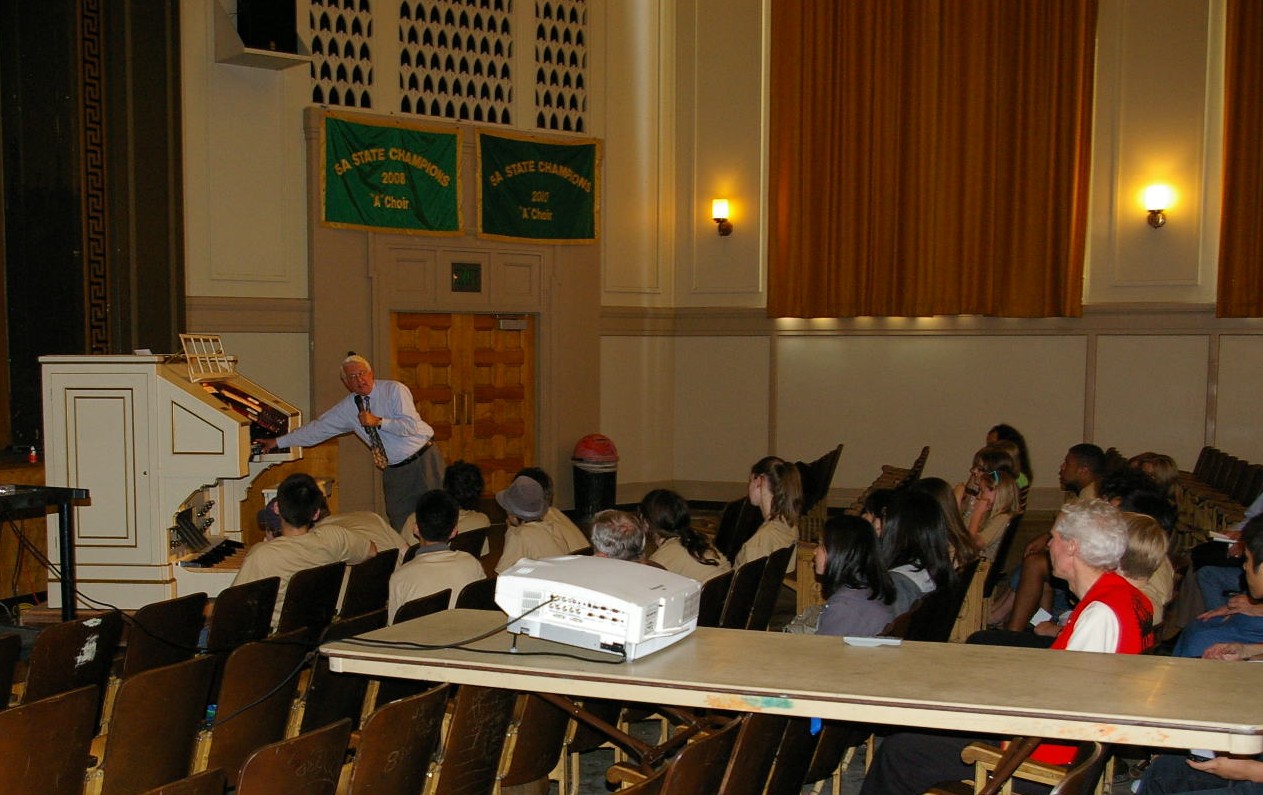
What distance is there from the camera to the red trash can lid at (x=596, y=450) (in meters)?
10.4

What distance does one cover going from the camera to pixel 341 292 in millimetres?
9242

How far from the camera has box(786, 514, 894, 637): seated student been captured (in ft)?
11.9

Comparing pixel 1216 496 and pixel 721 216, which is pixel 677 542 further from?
pixel 721 216

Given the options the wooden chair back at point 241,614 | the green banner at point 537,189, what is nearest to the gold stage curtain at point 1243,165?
the green banner at point 537,189

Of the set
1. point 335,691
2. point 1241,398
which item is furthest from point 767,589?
point 1241,398

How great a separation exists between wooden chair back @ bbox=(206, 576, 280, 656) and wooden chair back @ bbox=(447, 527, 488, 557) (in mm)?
910

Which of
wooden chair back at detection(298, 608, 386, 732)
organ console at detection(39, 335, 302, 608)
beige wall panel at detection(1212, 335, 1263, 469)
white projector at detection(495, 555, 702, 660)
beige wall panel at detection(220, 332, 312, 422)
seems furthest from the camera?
beige wall panel at detection(1212, 335, 1263, 469)

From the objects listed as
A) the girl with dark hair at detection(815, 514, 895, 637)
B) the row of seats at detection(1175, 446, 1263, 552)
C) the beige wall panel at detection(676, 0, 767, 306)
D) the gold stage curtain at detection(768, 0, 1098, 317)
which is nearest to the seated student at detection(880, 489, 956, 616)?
the girl with dark hair at detection(815, 514, 895, 637)

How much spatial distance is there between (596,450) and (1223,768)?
25.7ft

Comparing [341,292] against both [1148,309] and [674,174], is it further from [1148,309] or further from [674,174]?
[1148,309]

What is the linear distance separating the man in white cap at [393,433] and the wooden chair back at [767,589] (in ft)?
9.10

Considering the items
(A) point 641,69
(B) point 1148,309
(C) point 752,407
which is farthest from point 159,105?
(B) point 1148,309

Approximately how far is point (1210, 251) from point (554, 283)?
5.51 meters

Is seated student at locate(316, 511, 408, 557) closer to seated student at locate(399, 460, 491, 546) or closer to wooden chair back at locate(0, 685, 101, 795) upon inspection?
seated student at locate(399, 460, 491, 546)
